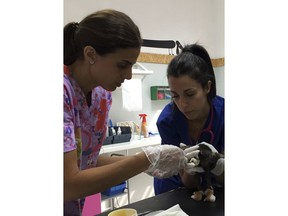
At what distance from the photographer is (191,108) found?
123cm

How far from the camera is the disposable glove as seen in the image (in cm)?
101

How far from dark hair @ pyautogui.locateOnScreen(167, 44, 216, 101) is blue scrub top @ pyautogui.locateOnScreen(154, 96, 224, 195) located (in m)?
0.10

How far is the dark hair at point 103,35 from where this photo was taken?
0.87 meters

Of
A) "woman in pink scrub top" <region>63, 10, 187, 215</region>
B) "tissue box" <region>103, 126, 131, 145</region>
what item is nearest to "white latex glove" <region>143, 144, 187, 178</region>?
"woman in pink scrub top" <region>63, 10, 187, 215</region>

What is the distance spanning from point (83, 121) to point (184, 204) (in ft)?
1.54

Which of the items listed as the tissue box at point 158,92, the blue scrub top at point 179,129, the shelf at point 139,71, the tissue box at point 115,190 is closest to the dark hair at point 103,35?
the blue scrub top at point 179,129

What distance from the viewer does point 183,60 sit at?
1227mm

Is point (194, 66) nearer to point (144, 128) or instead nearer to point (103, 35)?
point (103, 35)

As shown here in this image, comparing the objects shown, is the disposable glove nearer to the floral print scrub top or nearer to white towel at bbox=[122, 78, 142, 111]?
the floral print scrub top

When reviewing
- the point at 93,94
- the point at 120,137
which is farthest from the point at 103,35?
the point at 120,137
